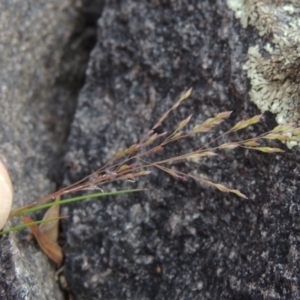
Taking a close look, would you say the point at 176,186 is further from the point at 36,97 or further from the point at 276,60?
the point at 36,97

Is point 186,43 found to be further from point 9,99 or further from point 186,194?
point 9,99

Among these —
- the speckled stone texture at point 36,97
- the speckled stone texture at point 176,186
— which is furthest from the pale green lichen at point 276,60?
the speckled stone texture at point 36,97

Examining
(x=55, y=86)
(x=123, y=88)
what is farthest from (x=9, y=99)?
(x=123, y=88)

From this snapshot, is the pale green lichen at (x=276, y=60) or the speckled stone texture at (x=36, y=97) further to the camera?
the speckled stone texture at (x=36, y=97)

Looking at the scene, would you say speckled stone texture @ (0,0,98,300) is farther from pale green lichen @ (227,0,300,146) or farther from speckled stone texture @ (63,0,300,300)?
pale green lichen @ (227,0,300,146)

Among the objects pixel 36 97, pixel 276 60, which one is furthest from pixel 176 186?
pixel 36 97

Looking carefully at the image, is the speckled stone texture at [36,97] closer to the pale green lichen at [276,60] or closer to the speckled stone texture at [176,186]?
the speckled stone texture at [176,186]
